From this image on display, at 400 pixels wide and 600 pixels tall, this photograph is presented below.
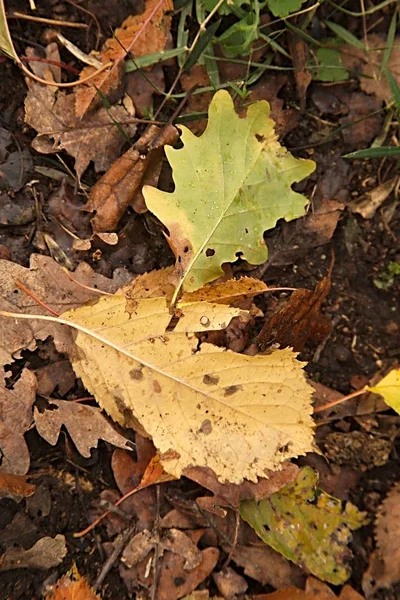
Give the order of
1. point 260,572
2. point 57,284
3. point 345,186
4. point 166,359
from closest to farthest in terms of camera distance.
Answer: point 166,359 < point 57,284 < point 260,572 < point 345,186

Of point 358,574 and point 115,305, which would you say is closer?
point 115,305

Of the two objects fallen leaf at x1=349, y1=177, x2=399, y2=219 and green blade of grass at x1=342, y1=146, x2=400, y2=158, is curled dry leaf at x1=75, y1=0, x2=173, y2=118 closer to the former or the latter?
green blade of grass at x1=342, y1=146, x2=400, y2=158

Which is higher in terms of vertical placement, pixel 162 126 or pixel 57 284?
pixel 162 126

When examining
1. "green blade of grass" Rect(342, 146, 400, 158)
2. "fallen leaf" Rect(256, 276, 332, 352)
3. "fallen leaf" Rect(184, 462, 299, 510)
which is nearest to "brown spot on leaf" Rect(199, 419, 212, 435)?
"fallen leaf" Rect(184, 462, 299, 510)

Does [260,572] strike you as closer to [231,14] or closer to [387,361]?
[387,361]

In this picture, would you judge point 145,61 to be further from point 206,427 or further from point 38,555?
point 38,555

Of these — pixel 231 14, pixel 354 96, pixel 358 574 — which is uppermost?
pixel 231 14

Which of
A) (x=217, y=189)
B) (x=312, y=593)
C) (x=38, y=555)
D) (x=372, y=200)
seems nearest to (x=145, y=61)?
(x=217, y=189)

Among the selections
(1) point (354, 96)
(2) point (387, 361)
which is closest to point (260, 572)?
(2) point (387, 361)
